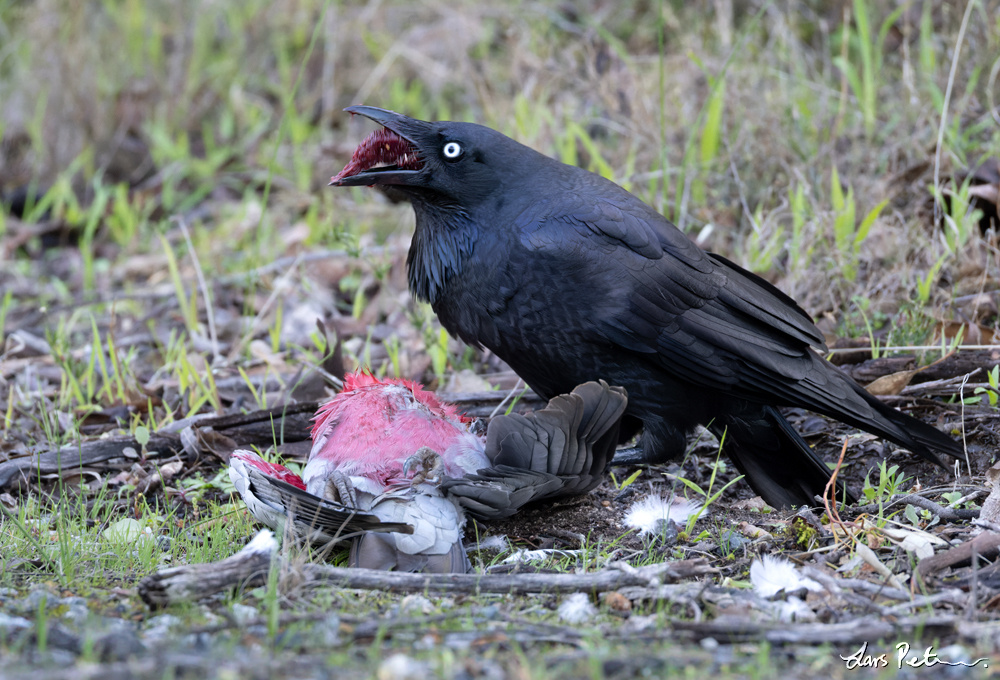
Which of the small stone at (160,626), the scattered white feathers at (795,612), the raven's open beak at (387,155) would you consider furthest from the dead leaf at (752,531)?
the small stone at (160,626)

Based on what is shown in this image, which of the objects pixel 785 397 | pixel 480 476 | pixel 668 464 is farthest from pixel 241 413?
pixel 785 397

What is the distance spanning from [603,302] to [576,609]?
3.49 feet

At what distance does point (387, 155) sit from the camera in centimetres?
294

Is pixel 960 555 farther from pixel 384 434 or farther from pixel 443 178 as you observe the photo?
pixel 443 178

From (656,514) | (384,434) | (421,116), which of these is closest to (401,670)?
(384,434)

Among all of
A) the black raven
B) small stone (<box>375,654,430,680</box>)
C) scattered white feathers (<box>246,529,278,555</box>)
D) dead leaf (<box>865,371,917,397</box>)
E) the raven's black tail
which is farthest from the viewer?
dead leaf (<box>865,371,917,397</box>)

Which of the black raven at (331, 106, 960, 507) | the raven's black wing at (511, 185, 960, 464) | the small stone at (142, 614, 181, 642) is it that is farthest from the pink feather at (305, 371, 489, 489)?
the small stone at (142, 614, 181, 642)

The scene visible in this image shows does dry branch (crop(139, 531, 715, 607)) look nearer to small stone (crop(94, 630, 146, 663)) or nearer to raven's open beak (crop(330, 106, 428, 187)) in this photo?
small stone (crop(94, 630, 146, 663))

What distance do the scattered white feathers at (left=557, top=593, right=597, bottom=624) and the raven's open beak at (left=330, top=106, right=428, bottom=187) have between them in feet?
4.74

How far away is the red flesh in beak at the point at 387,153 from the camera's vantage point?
2930 mm

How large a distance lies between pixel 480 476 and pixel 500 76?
3.94 metres

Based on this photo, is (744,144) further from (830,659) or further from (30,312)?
(30,312)

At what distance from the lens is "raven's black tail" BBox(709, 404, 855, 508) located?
304 cm

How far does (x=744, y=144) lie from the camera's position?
459 centimetres
